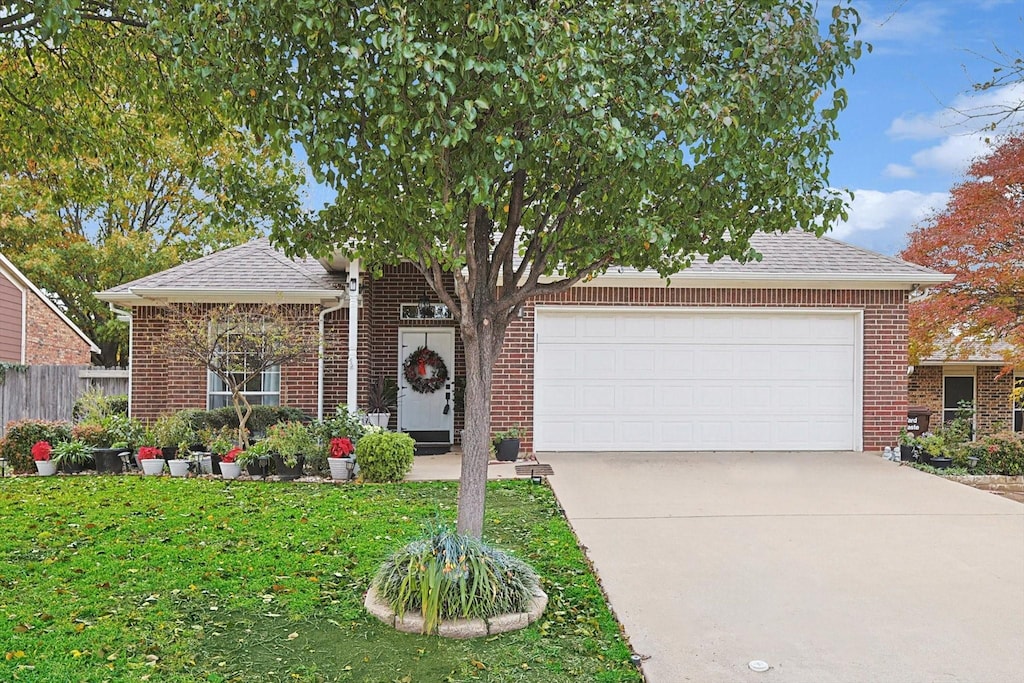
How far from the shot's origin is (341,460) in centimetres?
1066

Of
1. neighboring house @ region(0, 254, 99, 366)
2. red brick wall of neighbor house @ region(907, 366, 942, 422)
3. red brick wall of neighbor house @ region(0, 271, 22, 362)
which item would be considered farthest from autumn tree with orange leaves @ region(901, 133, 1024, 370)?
red brick wall of neighbor house @ region(0, 271, 22, 362)

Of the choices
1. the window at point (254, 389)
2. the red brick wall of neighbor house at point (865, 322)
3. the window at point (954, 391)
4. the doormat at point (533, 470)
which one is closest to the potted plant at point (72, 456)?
the window at point (254, 389)

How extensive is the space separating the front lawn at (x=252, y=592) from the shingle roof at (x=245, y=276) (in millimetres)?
4567

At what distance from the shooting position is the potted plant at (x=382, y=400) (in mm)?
13516

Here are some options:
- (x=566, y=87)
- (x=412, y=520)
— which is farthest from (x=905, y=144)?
(x=566, y=87)

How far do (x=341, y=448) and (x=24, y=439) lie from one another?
191 inches

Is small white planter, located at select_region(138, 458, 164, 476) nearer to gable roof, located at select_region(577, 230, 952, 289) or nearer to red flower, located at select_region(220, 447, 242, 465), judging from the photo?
red flower, located at select_region(220, 447, 242, 465)

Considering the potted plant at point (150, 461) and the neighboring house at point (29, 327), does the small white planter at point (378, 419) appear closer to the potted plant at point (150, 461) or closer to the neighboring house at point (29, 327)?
the potted plant at point (150, 461)

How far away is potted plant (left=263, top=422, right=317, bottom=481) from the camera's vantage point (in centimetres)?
1084

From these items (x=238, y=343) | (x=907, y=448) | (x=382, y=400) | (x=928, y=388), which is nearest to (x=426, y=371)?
(x=382, y=400)

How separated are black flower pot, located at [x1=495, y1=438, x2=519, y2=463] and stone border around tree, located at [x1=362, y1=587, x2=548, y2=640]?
6.53m

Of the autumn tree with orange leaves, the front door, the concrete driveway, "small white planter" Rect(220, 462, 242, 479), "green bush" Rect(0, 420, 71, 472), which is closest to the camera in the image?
the concrete driveway

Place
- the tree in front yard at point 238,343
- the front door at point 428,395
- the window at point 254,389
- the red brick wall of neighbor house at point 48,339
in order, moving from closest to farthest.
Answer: the tree in front yard at point 238,343 → the window at point 254,389 → the front door at point 428,395 → the red brick wall of neighbor house at point 48,339

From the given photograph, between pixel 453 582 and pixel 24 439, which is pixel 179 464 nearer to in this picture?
pixel 24 439
